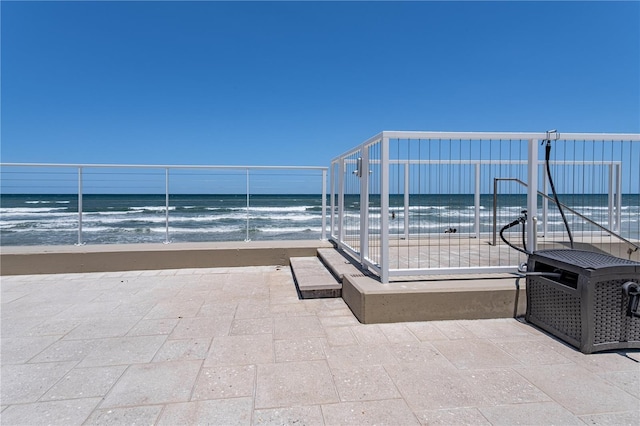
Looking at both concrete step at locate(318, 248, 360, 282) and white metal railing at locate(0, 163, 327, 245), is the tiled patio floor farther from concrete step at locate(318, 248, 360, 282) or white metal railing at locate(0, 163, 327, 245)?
white metal railing at locate(0, 163, 327, 245)

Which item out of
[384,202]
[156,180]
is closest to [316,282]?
[384,202]

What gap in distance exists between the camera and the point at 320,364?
7.59 ft

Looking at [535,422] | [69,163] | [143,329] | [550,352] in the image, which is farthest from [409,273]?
[69,163]

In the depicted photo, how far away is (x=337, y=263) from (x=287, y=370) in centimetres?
221

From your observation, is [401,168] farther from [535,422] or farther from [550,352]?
[535,422]

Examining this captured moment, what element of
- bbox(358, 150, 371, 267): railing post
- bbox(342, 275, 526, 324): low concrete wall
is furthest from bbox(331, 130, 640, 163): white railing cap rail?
bbox(342, 275, 526, 324): low concrete wall

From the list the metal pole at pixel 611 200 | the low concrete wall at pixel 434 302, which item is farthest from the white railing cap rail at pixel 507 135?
the metal pole at pixel 611 200

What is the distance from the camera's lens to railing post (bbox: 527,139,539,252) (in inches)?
132

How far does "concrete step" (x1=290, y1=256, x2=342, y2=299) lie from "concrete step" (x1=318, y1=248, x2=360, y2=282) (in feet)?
0.29

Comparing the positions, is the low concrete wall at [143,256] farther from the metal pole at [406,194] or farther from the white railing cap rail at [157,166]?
the metal pole at [406,194]

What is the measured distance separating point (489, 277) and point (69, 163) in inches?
235

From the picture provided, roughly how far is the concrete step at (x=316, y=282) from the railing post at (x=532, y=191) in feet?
6.36

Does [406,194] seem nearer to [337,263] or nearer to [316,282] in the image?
[337,263]

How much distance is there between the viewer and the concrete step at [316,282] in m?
3.77
